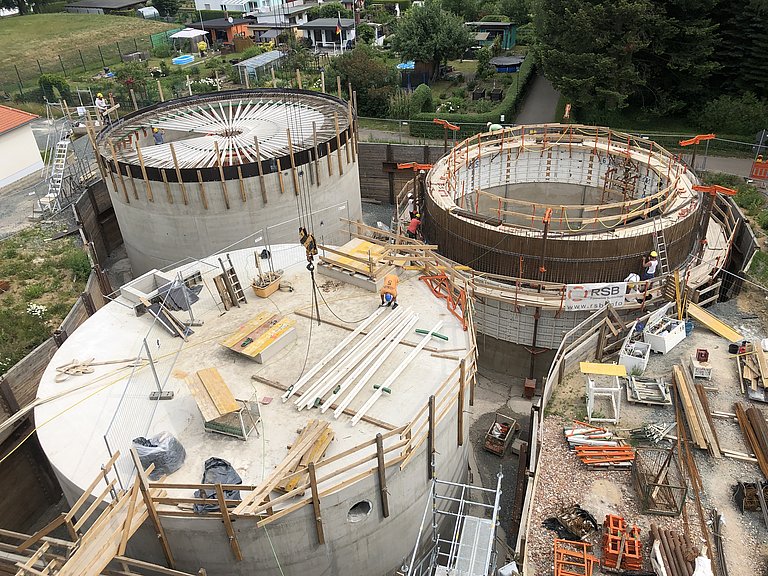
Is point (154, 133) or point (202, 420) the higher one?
point (154, 133)

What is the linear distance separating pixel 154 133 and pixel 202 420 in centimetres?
2116

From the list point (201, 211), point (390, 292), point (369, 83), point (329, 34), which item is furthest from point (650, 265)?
point (329, 34)

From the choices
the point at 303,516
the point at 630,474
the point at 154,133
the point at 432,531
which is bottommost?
the point at 432,531

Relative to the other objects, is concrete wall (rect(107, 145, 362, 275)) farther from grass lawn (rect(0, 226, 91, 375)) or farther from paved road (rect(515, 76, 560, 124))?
paved road (rect(515, 76, 560, 124))

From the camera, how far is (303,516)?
13.5 metres

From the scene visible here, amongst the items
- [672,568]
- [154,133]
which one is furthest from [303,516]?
[154,133]

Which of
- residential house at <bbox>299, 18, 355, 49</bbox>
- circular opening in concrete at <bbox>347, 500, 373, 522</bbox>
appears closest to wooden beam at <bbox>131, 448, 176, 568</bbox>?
circular opening in concrete at <bbox>347, 500, 373, 522</bbox>

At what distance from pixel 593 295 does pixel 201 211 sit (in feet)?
57.4

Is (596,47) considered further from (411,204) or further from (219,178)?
(219,178)

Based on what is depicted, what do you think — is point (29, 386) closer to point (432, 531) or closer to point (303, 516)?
point (303, 516)

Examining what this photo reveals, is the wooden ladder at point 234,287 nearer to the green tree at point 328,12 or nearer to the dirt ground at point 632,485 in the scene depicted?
the dirt ground at point 632,485

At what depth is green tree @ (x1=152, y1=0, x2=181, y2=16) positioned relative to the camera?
104m

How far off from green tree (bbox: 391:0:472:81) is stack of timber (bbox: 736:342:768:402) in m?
47.9

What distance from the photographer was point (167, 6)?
104 metres
